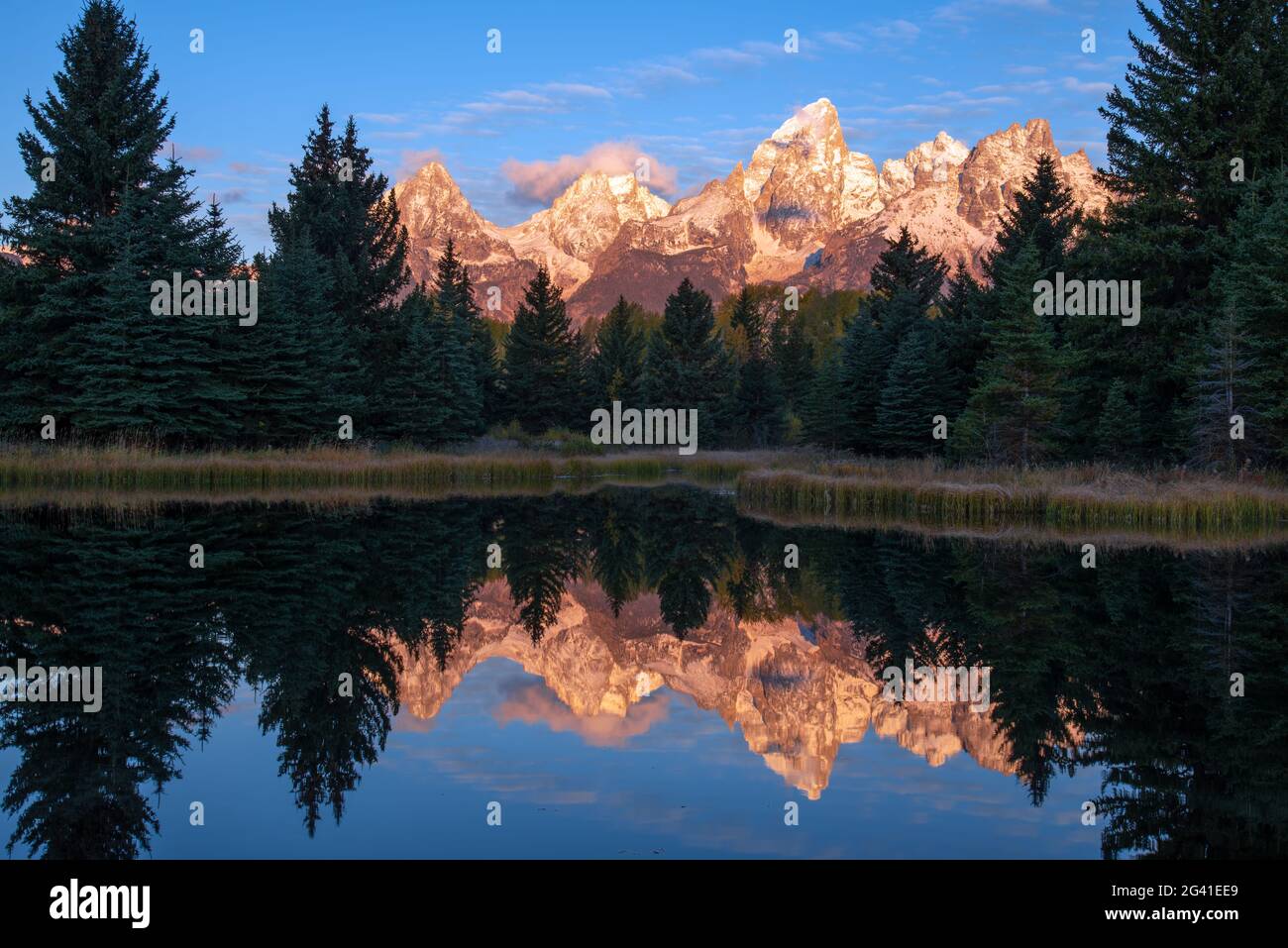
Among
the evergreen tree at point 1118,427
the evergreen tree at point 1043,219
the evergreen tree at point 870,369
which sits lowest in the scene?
the evergreen tree at point 1118,427

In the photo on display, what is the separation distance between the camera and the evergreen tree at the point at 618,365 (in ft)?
258

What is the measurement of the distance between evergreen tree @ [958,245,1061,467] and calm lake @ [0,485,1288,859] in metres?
14.9

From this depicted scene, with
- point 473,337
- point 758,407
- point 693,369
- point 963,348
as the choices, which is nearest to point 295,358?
point 473,337

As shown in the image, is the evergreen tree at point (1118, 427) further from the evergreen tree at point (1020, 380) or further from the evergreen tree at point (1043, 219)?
the evergreen tree at point (1043, 219)

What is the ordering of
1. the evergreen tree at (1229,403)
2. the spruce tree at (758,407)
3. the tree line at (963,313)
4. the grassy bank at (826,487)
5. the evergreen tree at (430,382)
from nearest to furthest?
the grassy bank at (826,487) → the evergreen tree at (1229,403) → the tree line at (963,313) → the evergreen tree at (430,382) → the spruce tree at (758,407)

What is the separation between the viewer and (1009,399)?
33281 mm

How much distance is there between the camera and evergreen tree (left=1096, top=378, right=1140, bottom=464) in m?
34.3

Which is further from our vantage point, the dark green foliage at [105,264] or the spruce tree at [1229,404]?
the dark green foliage at [105,264]

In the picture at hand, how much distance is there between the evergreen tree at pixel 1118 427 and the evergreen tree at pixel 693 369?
127 ft

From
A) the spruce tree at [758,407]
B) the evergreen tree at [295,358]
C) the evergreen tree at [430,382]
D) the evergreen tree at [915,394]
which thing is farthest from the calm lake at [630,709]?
the spruce tree at [758,407]

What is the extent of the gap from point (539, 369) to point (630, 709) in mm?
61713

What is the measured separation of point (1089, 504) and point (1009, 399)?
8.93 meters

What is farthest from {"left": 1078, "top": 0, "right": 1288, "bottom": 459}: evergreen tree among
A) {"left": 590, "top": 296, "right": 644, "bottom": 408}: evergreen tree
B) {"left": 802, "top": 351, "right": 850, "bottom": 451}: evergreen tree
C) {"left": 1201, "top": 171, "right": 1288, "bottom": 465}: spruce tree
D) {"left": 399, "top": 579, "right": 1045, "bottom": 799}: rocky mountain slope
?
{"left": 590, "top": 296, "right": 644, "bottom": 408}: evergreen tree
